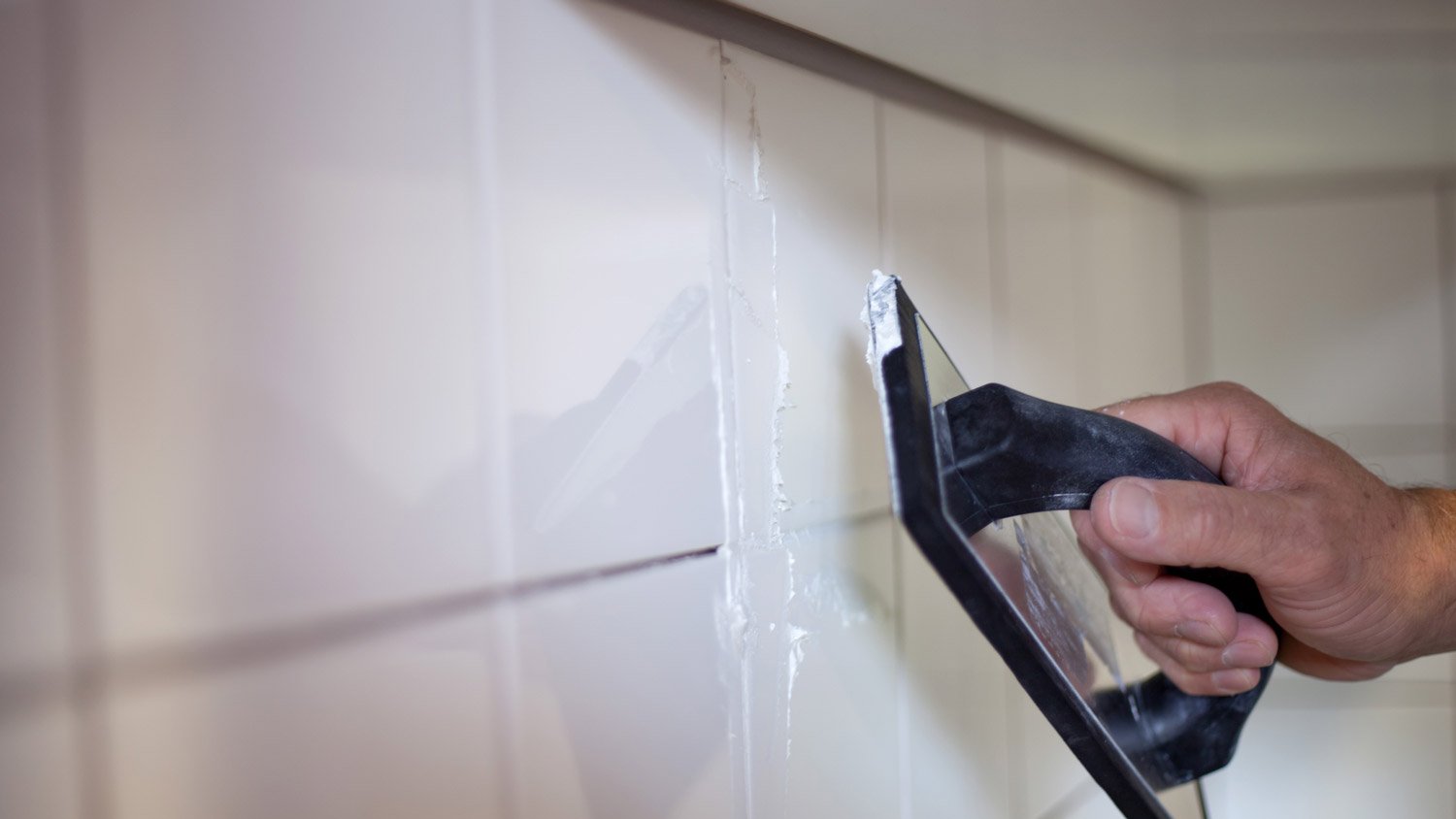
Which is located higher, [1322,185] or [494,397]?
[1322,185]

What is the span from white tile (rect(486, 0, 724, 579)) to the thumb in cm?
17

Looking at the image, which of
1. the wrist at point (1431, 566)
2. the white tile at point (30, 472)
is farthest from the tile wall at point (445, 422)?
the wrist at point (1431, 566)

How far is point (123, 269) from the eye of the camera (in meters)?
0.25

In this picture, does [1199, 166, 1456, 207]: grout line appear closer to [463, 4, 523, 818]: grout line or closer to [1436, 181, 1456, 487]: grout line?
[1436, 181, 1456, 487]: grout line

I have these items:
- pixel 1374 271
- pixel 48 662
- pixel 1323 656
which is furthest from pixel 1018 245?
pixel 48 662

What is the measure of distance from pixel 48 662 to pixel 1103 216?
34.0 inches

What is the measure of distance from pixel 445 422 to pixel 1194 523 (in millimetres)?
321

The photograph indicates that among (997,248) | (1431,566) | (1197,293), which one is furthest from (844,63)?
(1197,293)

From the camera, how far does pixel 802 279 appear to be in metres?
0.50

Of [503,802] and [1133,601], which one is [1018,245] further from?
[503,802]

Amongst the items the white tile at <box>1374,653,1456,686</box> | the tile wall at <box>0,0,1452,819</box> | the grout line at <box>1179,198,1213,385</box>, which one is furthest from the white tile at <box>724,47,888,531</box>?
the white tile at <box>1374,653,1456,686</box>

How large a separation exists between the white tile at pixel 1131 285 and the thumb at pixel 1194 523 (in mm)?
386

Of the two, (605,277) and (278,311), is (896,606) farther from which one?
(278,311)

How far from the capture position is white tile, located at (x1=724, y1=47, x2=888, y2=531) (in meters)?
0.47
